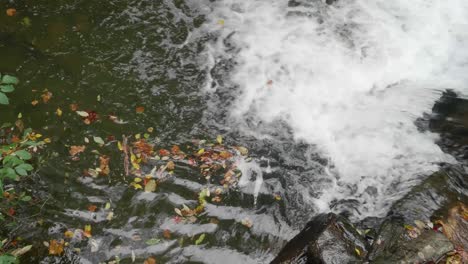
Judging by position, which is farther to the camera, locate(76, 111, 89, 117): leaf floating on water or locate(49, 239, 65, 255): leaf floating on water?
locate(76, 111, 89, 117): leaf floating on water

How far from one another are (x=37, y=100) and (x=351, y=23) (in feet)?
19.9

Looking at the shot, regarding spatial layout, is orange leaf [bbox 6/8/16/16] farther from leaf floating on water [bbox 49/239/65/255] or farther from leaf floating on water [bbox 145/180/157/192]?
leaf floating on water [bbox 49/239/65/255]

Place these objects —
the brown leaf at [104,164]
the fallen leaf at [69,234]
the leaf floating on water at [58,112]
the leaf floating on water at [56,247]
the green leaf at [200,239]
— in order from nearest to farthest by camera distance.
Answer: the leaf floating on water at [56,247] < the fallen leaf at [69,234] < the green leaf at [200,239] < the brown leaf at [104,164] < the leaf floating on water at [58,112]

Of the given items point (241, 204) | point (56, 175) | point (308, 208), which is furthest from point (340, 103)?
point (56, 175)

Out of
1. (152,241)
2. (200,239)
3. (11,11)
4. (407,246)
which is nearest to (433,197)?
(407,246)

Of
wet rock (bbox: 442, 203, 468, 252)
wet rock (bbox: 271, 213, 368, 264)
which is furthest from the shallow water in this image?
wet rock (bbox: 442, 203, 468, 252)

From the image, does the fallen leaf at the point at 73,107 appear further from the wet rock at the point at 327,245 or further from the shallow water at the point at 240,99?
the wet rock at the point at 327,245

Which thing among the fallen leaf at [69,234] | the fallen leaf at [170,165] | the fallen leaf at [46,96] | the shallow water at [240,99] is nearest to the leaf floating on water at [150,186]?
the shallow water at [240,99]

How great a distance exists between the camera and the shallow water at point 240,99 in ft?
17.9

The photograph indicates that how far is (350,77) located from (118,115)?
4.18 meters

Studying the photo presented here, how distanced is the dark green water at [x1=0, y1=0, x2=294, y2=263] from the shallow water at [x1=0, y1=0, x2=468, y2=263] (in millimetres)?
20

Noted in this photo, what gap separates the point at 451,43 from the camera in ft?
27.2

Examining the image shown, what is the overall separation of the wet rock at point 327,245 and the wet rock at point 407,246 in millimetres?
209

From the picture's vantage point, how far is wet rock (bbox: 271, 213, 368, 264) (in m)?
4.96
